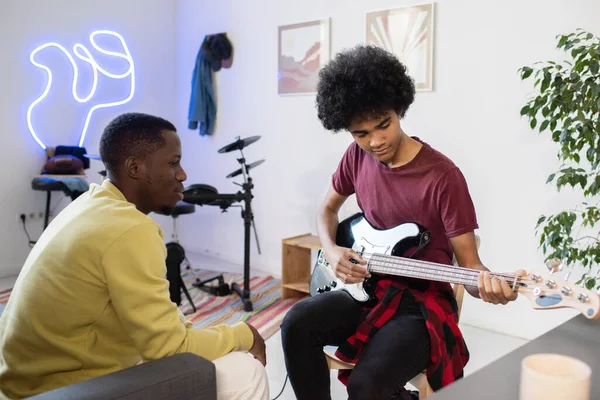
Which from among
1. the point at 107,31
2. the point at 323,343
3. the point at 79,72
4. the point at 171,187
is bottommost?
the point at 323,343

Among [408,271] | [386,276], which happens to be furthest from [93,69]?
[408,271]

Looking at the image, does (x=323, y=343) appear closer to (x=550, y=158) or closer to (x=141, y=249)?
(x=141, y=249)

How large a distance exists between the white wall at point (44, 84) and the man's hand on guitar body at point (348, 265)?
2953 mm

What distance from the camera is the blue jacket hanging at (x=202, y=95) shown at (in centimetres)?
429

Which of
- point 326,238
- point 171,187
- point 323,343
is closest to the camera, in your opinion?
point 171,187

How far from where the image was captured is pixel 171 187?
1344mm

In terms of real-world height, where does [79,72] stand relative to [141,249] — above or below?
above

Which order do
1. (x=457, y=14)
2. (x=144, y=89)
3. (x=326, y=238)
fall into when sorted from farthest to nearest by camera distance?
(x=144, y=89)
(x=457, y=14)
(x=326, y=238)

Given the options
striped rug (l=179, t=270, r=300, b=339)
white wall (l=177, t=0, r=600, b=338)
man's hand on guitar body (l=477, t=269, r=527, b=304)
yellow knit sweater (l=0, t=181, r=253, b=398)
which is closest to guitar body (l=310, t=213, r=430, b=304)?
man's hand on guitar body (l=477, t=269, r=527, b=304)

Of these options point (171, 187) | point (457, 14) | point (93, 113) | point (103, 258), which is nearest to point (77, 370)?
point (103, 258)

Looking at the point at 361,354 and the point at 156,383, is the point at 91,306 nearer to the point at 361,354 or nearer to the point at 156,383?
the point at 156,383

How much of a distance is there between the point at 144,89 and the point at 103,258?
364 centimetres

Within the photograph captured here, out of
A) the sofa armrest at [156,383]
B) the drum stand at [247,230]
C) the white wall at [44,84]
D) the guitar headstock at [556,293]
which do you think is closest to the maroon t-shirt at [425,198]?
the guitar headstock at [556,293]

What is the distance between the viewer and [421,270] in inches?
57.2
